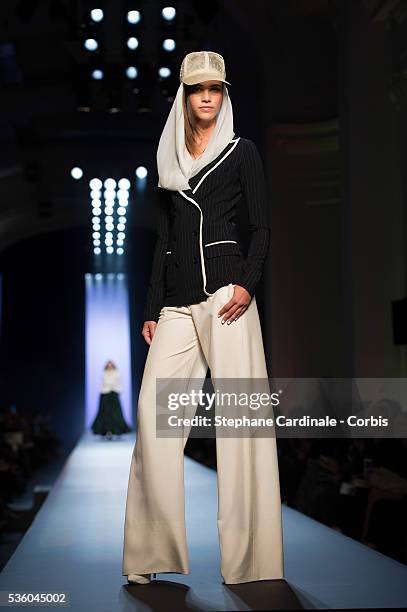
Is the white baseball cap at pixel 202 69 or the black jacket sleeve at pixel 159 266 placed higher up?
the white baseball cap at pixel 202 69

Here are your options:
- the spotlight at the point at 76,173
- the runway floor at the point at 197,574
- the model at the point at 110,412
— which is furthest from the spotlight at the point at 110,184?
the runway floor at the point at 197,574

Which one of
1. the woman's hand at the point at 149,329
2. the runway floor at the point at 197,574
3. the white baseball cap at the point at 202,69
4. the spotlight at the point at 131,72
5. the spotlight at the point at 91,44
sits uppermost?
the spotlight at the point at 131,72

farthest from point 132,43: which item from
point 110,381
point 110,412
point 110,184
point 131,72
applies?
point 110,381

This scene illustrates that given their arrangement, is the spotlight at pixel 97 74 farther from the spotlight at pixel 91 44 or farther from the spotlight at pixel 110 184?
the spotlight at pixel 110 184

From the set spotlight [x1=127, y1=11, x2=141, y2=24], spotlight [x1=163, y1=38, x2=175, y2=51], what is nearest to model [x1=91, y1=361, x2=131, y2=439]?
spotlight [x1=163, y1=38, x2=175, y2=51]

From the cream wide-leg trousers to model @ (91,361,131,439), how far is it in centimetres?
820

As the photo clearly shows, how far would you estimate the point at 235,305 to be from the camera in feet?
6.27

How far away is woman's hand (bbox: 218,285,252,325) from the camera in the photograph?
1.91 m

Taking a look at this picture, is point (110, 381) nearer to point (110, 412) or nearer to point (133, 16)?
point (110, 412)

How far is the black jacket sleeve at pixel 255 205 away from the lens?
1962 mm

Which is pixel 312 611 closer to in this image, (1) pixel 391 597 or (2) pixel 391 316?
(1) pixel 391 597

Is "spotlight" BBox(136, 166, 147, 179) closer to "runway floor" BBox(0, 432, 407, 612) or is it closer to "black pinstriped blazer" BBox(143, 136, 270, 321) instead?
"runway floor" BBox(0, 432, 407, 612)

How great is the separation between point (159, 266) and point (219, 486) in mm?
533

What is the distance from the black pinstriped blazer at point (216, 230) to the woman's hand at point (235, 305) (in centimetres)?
2
